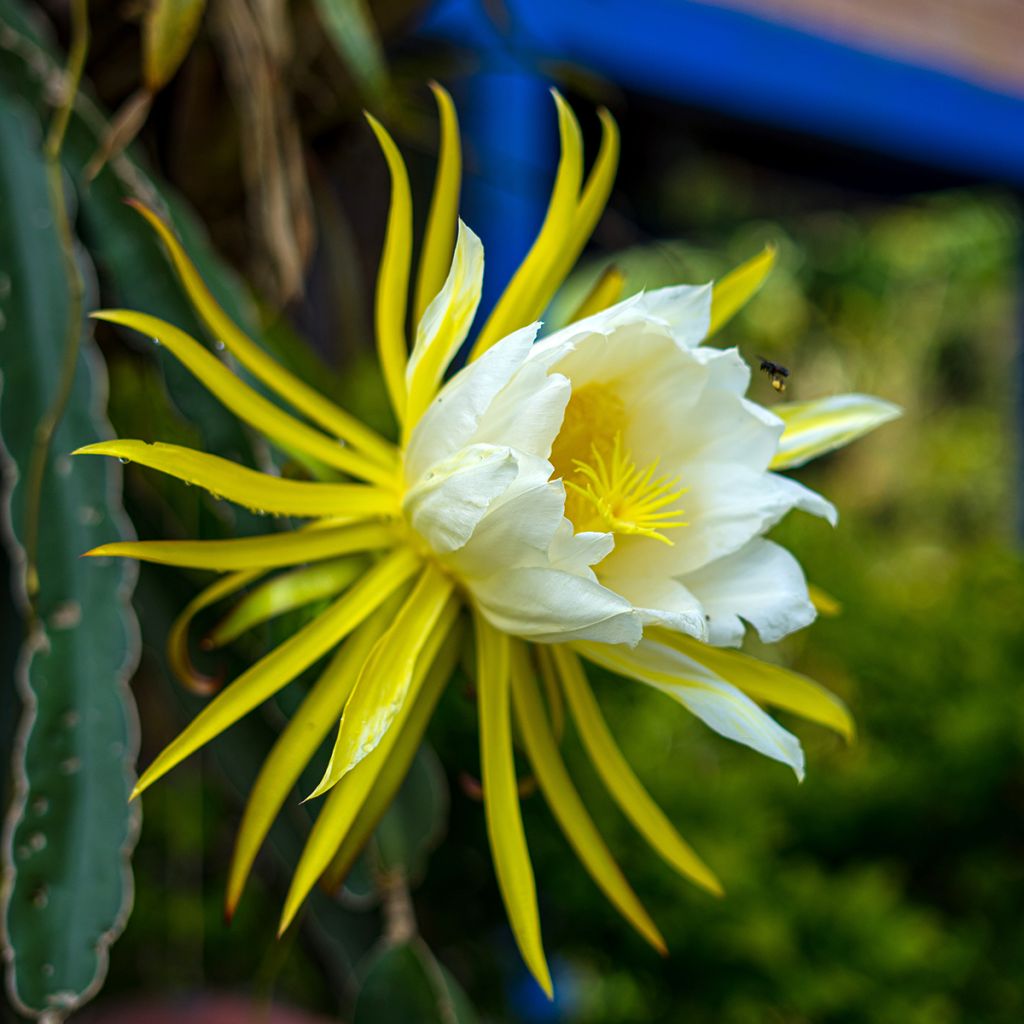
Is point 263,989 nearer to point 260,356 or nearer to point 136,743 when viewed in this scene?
point 136,743

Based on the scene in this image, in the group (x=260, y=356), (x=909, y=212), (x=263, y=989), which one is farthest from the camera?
(x=909, y=212)

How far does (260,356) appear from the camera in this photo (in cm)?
52

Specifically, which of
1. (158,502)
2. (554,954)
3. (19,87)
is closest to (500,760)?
(158,502)

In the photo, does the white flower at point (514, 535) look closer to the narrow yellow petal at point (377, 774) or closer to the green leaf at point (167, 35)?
the narrow yellow petal at point (377, 774)

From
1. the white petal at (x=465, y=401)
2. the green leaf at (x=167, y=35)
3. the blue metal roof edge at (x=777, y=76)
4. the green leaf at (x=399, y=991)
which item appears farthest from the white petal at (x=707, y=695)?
the blue metal roof edge at (x=777, y=76)

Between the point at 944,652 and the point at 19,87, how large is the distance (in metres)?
1.29

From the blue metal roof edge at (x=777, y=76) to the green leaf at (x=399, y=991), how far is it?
1761 mm

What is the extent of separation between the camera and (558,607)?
419mm

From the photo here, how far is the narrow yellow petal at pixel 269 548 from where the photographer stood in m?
0.44

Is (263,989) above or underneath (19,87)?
underneath

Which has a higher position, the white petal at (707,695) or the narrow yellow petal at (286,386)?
the narrow yellow petal at (286,386)

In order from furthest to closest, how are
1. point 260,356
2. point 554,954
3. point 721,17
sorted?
point 721,17, point 554,954, point 260,356

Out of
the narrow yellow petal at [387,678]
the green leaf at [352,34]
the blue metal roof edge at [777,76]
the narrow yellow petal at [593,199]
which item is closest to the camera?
the narrow yellow petal at [387,678]

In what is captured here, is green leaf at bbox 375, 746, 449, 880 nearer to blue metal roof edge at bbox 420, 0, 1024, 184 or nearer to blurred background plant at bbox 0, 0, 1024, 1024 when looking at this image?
blurred background plant at bbox 0, 0, 1024, 1024
